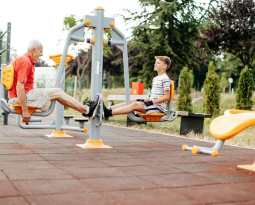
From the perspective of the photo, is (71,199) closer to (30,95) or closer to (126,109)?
(126,109)

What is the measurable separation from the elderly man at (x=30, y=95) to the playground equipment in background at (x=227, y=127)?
5.46ft

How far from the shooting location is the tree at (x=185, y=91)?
1510 centimetres

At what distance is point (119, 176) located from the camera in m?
3.23

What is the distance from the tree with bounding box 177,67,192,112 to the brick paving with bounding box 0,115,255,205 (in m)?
10.1

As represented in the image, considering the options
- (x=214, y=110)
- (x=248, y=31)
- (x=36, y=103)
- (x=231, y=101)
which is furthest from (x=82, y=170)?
(x=248, y=31)

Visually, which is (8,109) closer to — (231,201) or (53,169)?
(53,169)

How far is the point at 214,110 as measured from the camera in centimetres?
1448

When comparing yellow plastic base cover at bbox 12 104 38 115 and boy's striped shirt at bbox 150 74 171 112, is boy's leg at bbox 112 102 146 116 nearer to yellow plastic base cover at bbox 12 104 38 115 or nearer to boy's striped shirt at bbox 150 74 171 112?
boy's striped shirt at bbox 150 74 171 112

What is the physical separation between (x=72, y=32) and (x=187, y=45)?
1708 cm

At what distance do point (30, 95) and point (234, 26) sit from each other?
20.2 m

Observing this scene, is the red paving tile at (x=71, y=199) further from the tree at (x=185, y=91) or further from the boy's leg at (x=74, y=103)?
the tree at (x=185, y=91)

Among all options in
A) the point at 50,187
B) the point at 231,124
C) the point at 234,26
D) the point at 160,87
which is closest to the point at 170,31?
the point at 234,26

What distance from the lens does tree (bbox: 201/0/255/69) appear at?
22.8 m

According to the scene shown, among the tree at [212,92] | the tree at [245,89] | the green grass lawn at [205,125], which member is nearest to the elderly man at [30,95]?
the green grass lawn at [205,125]
